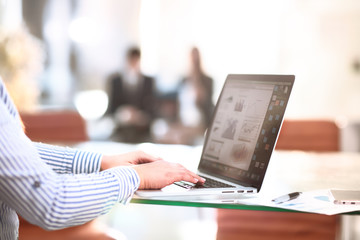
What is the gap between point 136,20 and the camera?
9562mm

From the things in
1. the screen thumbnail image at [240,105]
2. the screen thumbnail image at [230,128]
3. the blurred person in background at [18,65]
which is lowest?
the blurred person in background at [18,65]

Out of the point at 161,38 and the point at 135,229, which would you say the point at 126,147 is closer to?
the point at 135,229

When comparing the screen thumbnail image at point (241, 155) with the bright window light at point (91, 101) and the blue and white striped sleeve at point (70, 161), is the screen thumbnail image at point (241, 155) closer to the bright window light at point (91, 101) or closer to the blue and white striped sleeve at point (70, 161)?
the blue and white striped sleeve at point (70, 161)

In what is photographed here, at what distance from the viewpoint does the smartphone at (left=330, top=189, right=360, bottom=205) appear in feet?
4.64

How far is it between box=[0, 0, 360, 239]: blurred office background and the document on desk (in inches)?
256

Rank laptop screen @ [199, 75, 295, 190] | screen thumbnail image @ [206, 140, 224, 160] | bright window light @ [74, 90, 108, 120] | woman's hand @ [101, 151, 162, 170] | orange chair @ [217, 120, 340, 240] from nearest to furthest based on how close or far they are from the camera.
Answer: laptop screen @ [199, 75, 295, 190] < woman's hand @ [101, 151, 162, 170] < screen thumbnail image @ [206, 140, 224, 160] < orange chair @ [217, 120, 340, 240] < bright window light @ [74, 90, 108, 120]

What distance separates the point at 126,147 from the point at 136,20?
703cm

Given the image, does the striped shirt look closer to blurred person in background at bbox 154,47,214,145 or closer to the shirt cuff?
the shirt cuff

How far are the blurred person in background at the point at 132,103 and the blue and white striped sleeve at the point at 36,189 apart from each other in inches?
238

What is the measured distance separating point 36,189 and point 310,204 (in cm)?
65

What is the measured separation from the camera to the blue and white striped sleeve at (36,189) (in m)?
1.17

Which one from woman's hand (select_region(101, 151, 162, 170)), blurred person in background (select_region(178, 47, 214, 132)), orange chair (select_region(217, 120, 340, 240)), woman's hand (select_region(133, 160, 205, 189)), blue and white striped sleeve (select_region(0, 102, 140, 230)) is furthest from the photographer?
blurred person in background (select_region(178, 47, 214, 132))

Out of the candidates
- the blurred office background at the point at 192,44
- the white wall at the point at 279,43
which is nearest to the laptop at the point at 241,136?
the blurred office background at the point at 192,44

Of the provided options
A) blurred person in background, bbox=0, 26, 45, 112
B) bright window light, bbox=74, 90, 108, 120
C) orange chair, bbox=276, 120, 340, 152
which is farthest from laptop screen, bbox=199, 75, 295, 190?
bright window light, bbox=74, 90, 108, 120
